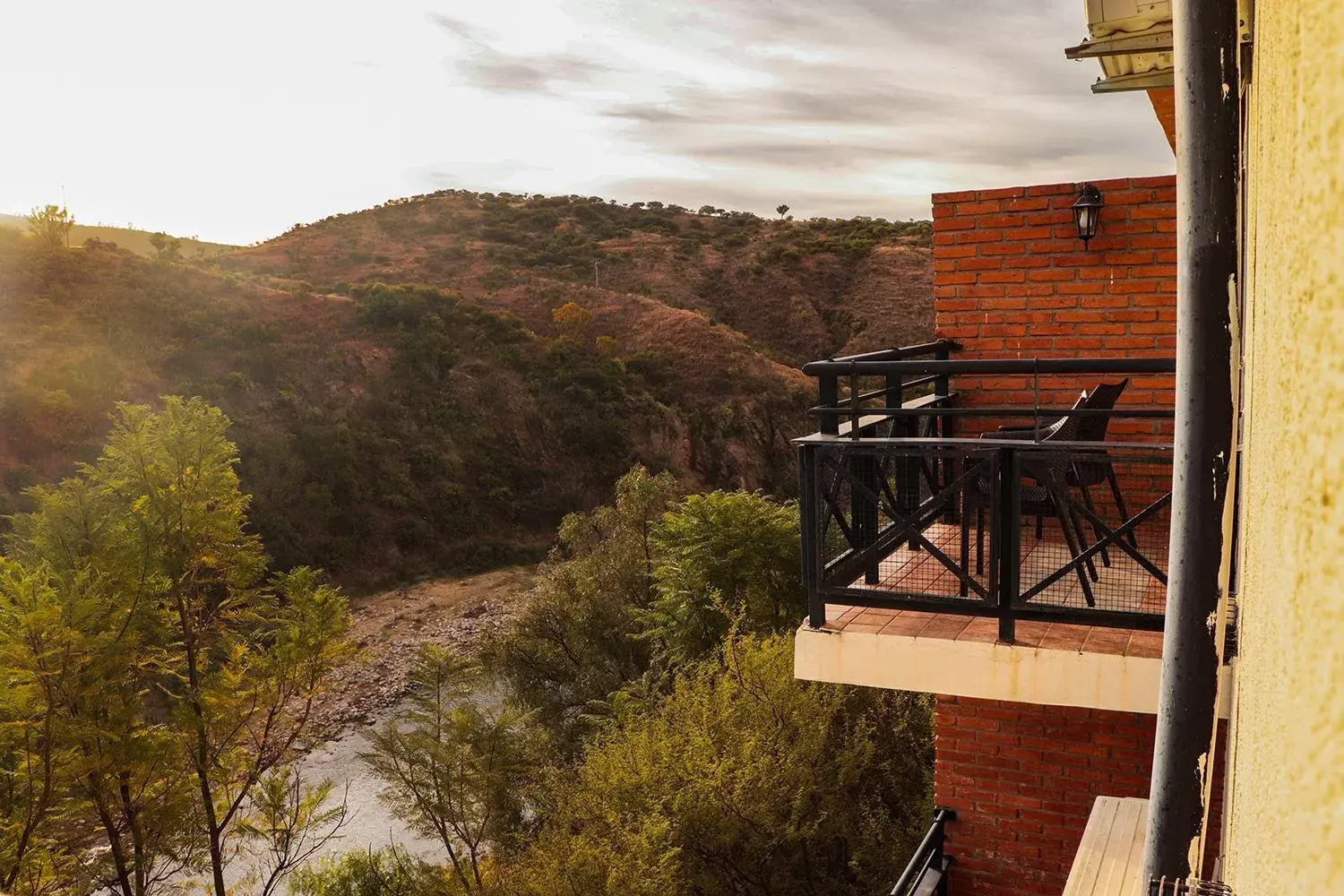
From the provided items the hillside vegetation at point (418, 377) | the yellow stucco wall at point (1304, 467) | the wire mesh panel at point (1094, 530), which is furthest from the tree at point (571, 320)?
the yellow stucco wall at point (1304, 467)

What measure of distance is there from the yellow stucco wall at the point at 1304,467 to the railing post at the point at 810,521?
12.2 ft

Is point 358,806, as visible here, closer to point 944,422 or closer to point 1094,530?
point 944,422

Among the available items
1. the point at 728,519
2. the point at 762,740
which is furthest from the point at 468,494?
the point at 762,740

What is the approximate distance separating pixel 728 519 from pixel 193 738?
1061cm

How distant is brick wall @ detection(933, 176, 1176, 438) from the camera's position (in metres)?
6.32

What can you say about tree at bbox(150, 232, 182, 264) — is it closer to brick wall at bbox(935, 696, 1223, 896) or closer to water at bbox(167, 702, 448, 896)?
water at bbox(167, 702, 448, 896)

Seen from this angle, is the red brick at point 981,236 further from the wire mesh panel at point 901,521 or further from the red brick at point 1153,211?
the wire mesh panel at point 901,521

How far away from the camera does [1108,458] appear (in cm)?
380

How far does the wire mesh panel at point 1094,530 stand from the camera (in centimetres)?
404

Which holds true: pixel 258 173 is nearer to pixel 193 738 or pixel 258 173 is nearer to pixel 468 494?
pixel 468 494

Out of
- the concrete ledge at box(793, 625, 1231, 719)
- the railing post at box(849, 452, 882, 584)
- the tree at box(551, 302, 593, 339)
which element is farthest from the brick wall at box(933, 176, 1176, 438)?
the tree at box(551, 302, 593, 339)

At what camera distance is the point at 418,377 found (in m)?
38.7

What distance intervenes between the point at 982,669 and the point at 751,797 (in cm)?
781

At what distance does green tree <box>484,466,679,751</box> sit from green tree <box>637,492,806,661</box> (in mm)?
1225
